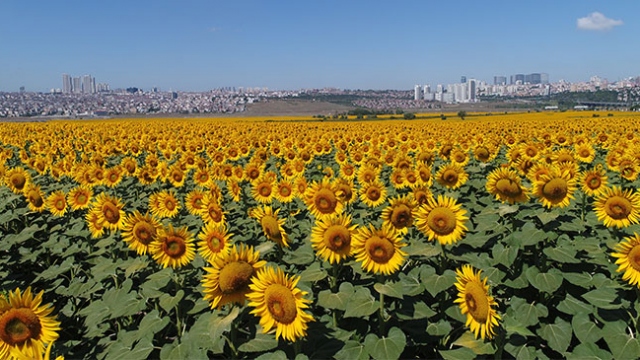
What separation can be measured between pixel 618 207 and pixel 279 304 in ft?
12.1

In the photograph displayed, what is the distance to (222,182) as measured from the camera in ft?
29.3

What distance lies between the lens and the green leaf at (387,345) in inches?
122

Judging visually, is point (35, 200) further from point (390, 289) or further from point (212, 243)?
point (390, 289)

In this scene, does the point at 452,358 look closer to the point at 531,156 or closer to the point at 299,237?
the point at 299,237

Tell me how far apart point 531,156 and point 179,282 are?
788 cm

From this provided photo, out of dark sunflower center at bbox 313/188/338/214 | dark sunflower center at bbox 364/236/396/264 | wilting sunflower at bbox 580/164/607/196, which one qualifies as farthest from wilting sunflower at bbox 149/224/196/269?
wilting sunflower at bbox 580/164/607/196

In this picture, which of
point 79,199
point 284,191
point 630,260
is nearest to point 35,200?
point 79,199

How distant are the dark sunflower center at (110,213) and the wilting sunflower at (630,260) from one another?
16.4 ft

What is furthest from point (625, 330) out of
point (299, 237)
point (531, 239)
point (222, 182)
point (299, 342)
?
point (222, 182)

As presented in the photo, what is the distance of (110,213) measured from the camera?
16.7ft

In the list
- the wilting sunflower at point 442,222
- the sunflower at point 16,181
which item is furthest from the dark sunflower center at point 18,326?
the sunflower at point 16,181

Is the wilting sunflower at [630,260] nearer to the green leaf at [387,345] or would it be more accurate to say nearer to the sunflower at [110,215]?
the green leaf at [387,345]

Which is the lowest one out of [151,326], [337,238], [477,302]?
[151,326]

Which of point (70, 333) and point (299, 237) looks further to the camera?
point (299, 237)
